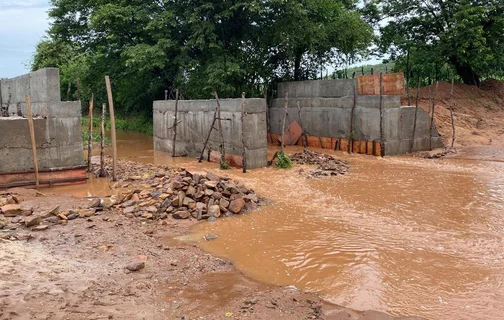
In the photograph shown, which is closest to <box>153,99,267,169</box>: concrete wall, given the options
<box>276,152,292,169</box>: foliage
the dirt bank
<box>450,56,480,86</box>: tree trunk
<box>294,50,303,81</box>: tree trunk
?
<box>276,152,292,169</box>: foliage

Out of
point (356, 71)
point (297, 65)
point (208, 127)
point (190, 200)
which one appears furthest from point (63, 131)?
point (356, 71)

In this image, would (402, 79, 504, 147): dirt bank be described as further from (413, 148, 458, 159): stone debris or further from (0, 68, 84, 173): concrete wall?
(0, 68, 84, 173): concrete wall

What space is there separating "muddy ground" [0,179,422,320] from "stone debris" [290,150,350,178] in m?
6.41

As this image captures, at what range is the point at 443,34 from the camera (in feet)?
66.6

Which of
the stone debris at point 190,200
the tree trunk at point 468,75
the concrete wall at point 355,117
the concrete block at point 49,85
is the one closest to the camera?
the stone debris at point 190,200

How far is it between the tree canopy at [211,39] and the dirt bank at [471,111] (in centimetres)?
446

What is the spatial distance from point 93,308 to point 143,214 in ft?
13.0

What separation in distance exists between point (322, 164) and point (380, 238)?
665 cm

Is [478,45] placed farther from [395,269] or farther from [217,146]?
[395,269]

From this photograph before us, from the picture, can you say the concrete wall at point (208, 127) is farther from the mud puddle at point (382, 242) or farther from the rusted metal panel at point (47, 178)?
the rusted metal panel at point (47, 178)

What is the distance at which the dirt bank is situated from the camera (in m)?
18.1

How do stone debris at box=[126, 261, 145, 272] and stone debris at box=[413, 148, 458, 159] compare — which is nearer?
stone debris at box=[126, 261, 145, 272]

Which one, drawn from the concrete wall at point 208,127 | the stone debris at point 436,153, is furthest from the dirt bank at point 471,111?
the concrete wall at point 208,127

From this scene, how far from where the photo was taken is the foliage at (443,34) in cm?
1917
